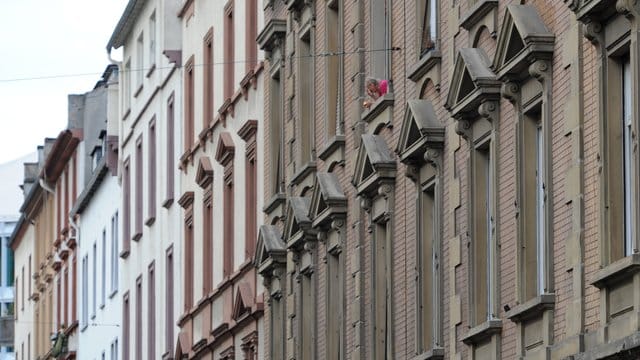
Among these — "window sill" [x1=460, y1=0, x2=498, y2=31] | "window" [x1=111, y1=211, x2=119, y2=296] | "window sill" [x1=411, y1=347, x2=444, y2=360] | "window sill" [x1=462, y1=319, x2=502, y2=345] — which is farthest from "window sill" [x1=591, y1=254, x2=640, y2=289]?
"window" [x1=111, y1=211, x2=119, y2=296]

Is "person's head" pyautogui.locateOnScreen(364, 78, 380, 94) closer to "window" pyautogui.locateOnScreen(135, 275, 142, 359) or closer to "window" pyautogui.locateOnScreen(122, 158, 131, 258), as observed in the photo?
"window" pyautogui.locateOnScreen(135, 275, 142, 359)

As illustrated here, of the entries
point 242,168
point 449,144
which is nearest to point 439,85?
point 449,144

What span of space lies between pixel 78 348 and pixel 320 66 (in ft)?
104

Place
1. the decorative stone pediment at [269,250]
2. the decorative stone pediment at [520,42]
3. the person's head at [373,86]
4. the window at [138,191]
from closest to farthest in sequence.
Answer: the decorative stone pediment at [520,42], the person's head at [373,86], the decorative stone pediment at [269,250], the window at [138,191]

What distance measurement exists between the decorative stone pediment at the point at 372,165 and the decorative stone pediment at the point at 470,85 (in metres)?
3.49

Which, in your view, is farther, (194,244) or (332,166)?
(194,244)

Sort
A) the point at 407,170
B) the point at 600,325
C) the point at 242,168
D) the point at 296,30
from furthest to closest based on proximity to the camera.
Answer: the point at 242,168 < the point at 296,30 < the point at 407,170 < the point at 600,325

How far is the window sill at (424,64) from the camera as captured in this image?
25.0m

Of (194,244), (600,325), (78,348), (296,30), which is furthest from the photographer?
(78,348)

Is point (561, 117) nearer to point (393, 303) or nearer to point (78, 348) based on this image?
point (393, 303)

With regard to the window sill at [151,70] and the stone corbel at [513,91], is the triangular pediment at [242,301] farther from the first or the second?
the stone corbel at [513,91]

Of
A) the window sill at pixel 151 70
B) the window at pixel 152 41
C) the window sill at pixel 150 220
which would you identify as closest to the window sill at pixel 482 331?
the window sill at pixel 150 220

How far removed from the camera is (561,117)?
66.8ft

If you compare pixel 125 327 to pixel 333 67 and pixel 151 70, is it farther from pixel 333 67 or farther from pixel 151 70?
pixel 333 67
